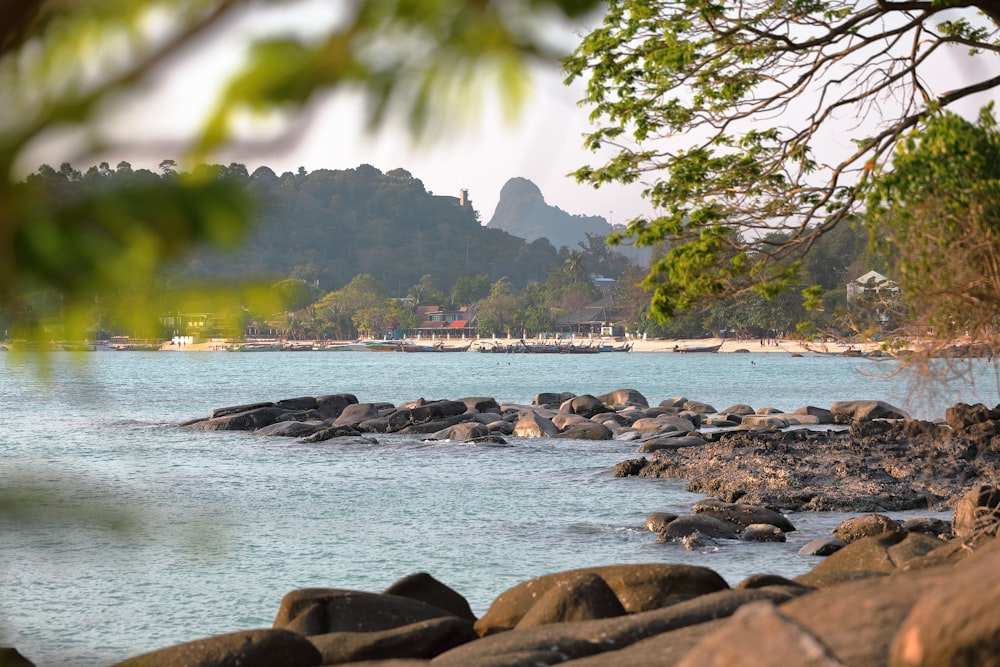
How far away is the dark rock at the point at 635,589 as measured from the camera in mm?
8555

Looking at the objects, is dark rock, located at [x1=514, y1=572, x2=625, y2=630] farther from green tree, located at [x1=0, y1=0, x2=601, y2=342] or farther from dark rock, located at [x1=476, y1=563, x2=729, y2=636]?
green tree, located at [x1=0, y1=0, x2=601, y2=342]

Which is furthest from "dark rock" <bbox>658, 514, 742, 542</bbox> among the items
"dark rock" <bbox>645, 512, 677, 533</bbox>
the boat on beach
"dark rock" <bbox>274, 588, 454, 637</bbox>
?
the boat on beach

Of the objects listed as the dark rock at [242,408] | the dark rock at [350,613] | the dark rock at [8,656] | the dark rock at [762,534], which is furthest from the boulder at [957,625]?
the dark rock at [242,408]

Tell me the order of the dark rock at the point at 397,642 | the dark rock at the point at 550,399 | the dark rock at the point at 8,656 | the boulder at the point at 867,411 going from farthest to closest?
A: the dark rock at the point at 550,399 → the boulder at the point at 867,411 → the dark rock at the point at 397,642 → the dark rock at the point at 8,656

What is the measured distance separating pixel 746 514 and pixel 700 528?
114cm

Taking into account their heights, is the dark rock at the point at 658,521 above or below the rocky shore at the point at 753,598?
below

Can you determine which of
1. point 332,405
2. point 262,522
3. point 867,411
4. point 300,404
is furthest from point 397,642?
point 300,404

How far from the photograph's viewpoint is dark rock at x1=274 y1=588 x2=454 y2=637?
8336mm

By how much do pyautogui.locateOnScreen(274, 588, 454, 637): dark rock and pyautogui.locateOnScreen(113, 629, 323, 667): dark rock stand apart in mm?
1307

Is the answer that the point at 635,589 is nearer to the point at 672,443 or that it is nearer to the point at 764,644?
the point at 764,644

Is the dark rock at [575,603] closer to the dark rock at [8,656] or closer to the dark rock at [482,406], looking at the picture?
the dark rock at [8,656]

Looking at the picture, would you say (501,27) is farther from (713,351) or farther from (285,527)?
(713,351)

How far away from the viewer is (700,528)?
15805 millimetres

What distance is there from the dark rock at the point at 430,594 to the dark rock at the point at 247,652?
265cm
